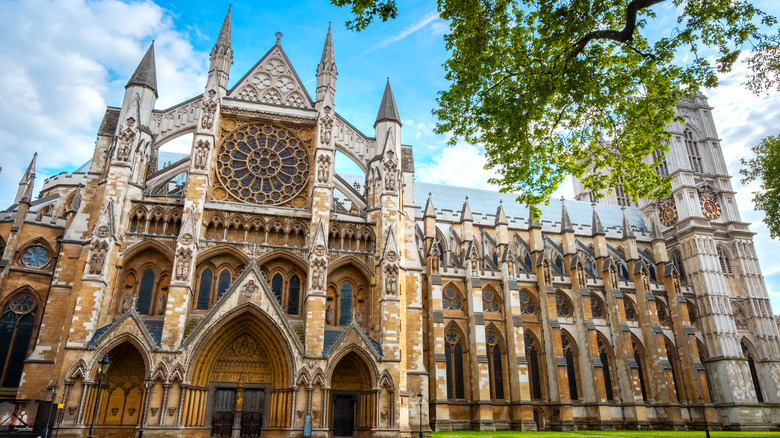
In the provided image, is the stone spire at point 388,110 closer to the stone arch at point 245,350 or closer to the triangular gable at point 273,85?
the triangular gable at point 273,85

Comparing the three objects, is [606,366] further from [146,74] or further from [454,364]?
[146,74]

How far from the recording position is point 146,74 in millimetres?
24172

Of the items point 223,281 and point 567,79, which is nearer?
point 567,79

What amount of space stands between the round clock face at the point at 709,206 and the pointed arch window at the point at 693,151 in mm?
3413

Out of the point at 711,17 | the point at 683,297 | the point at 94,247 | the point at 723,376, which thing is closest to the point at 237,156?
the point at 94,247

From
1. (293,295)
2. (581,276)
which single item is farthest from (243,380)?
(581,276)

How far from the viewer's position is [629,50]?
14.0 m

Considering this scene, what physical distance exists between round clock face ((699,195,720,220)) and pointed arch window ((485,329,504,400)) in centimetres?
2360

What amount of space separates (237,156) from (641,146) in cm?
1811

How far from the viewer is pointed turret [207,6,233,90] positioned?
24.6m

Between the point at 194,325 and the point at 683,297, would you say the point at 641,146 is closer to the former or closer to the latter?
the point at 194,325

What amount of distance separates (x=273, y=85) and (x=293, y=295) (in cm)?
1154

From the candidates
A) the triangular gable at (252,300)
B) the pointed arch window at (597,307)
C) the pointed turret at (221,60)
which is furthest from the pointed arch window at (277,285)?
the pointed arch window at (597,307)

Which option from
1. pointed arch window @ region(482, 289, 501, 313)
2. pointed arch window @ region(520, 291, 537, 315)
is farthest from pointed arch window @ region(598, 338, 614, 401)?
pointed arch window @ region(482, 289, 501, 313)
